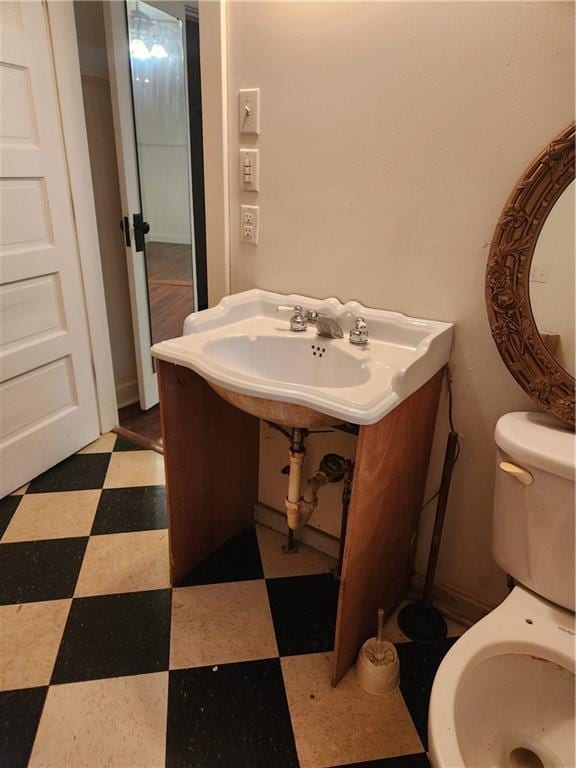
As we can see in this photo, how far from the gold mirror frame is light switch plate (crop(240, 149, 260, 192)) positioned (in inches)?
28.2

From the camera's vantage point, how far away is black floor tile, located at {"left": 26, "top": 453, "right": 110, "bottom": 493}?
196 centimetres

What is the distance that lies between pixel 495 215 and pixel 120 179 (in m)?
1.72

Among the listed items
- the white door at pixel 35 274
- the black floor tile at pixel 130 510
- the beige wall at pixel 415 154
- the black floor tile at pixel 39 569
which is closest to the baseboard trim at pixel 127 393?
the white door at pixel 35 274

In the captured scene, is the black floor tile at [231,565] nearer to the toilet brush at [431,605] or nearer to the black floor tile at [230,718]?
the black floor tile at [230,718]

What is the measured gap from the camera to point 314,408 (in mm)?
966

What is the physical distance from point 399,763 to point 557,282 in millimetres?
1097

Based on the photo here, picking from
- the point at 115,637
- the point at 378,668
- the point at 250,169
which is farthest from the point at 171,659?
the point at 250,169

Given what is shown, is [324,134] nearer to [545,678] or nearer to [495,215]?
[495,215]

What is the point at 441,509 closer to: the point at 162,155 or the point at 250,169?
the point at 250,169

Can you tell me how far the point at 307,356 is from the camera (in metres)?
1.31

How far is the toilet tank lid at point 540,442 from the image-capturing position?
920 millimetres

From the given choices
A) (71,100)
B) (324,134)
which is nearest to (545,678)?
(324,134)

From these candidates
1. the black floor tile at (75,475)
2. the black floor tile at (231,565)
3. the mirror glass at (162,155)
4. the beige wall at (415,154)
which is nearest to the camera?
A: the beige wall at (415,154)

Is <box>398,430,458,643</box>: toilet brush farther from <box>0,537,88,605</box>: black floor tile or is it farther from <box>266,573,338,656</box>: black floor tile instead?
<box>0,537,88,605</box>: black floor tile
